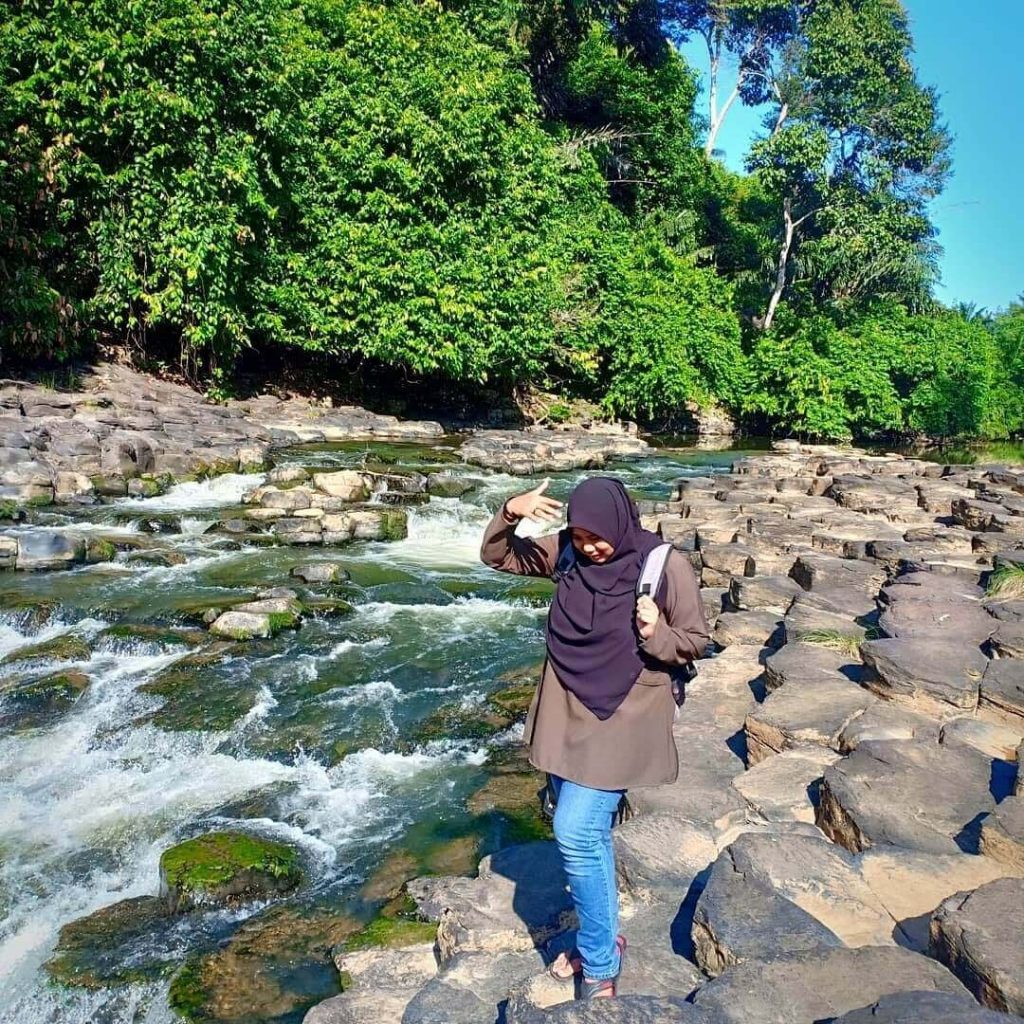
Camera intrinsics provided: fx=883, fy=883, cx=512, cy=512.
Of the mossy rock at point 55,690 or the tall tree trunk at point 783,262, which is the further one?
the tall tree trunk at point 783,262

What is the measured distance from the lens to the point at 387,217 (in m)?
20.3

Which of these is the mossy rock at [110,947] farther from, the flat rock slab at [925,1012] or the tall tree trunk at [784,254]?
the tall tree trunk at [784,254]

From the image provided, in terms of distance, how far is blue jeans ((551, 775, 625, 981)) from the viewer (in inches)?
113

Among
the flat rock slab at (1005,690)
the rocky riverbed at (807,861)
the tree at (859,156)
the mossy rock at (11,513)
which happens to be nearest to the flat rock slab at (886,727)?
the rocky riverbed at (807,861)

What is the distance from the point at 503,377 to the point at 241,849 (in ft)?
67.7

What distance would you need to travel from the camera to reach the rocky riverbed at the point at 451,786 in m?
3.14

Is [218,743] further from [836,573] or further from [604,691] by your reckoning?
[836,573]

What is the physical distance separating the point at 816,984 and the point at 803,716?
2.50 meters

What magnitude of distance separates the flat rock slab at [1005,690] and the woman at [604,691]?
2.95 m

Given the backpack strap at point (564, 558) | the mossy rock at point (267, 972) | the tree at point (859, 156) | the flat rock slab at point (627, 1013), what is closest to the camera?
the flat rock slab at point (627, 1013)

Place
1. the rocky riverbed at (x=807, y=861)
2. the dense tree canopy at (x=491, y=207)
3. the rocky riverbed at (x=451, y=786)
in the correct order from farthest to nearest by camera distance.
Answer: the dense tree canopy at (x=491, y=207), the rocky riverbed at (x=451, y=786), the rocky riverbed at (x=807, y=861)

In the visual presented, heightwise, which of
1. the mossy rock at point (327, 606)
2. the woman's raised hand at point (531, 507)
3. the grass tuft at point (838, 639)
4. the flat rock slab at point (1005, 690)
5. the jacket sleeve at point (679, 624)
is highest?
the woman's raised hand at point (531, 507)

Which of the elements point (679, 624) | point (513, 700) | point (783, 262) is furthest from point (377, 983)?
point (783, 262)

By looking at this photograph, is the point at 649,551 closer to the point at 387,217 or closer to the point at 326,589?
the point at 326,589
